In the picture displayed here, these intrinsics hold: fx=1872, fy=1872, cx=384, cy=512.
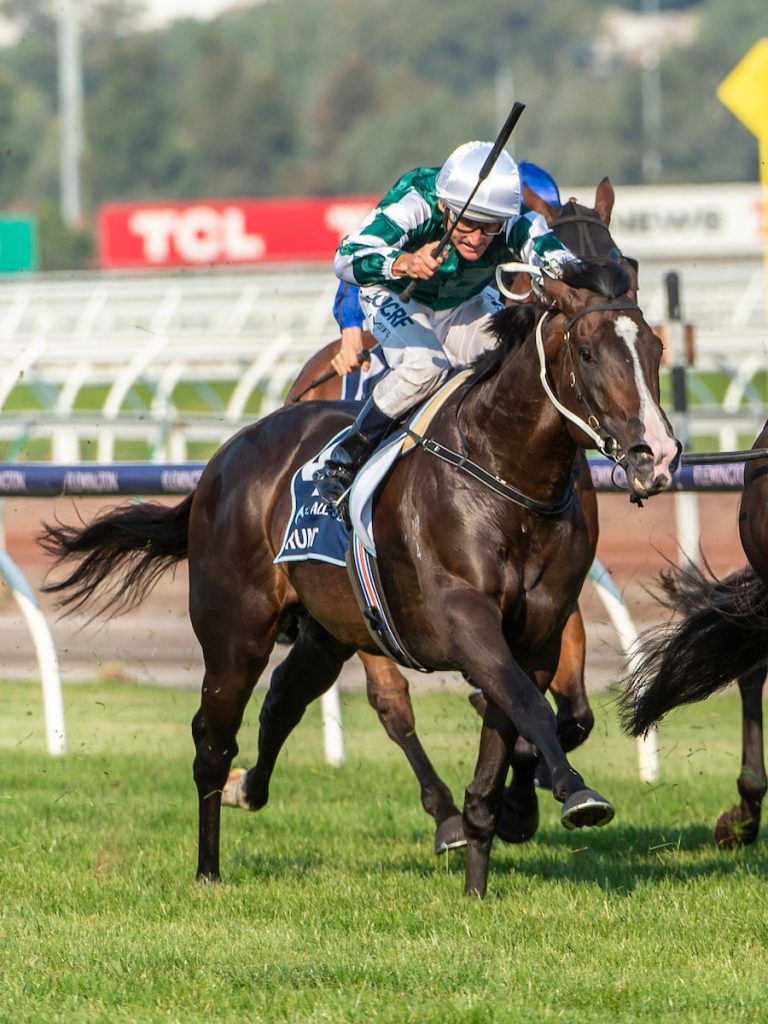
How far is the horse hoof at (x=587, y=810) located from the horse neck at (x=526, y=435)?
3.01ft

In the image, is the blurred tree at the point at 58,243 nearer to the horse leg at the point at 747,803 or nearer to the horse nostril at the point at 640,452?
the horse leg at the point at 747,803

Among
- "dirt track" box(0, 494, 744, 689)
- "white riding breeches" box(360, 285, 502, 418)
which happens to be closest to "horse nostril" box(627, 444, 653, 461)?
"white riding breeches" box(360, 285, 502, 418)

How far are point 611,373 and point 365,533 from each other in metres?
0.98

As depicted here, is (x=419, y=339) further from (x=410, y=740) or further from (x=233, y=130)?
(x=233, y=130)

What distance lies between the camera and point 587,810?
4160 mm

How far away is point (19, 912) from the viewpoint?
490 cm

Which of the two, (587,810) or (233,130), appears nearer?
(587,810)

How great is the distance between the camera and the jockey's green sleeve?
497cm

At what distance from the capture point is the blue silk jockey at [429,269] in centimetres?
492

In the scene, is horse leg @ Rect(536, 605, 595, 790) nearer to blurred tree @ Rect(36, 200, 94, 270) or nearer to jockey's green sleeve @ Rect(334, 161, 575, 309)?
jockey's green sleeve @ Rect(334, 161, 575, 309)

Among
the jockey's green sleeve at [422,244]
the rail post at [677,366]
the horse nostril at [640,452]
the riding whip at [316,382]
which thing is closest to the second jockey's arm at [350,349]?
the jockey's green sleeve at [422,244]

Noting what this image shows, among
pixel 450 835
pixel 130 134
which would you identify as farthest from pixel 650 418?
pixel 130 134

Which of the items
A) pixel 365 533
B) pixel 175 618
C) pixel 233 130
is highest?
pixel 233 130

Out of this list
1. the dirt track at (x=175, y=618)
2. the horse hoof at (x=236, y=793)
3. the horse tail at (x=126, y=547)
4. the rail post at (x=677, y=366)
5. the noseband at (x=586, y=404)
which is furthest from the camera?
the dirt track at (x=175, y=618)
